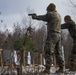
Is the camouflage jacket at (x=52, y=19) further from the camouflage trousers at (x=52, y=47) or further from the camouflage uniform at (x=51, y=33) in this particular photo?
the camouflage trousers at (x=52, y=47)

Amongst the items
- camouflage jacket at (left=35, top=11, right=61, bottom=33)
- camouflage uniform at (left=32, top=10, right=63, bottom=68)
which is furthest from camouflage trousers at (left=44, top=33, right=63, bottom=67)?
camouflage jacket at (left=35, top=11, right=61, bottom=33)

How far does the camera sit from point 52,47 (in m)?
8.32

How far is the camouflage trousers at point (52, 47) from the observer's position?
8.23 metres

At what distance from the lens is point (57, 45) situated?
8.63 meters

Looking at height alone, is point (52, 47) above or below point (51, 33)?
below

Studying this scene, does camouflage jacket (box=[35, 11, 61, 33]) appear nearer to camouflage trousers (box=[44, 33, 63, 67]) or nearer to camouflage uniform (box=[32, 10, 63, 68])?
camouflage uniform (box=[32, 10, 63, 68])

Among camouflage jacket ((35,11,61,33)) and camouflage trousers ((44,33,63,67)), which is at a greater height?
camouflage jacket ((35,11,61,33))

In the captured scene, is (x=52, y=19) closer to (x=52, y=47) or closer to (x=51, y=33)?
(x=51, y=33)

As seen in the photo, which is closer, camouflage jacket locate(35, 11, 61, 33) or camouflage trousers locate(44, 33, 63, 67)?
→ camouflage trousers locate(44, 33, 63, 67)


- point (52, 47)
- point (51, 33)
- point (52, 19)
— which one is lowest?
point (52, 47)

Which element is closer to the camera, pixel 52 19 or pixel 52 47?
pixel 52 47

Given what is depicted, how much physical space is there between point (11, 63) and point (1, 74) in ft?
2.41

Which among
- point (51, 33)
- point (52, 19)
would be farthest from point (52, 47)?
point (52, 19)

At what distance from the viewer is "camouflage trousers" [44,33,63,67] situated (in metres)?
8.23
